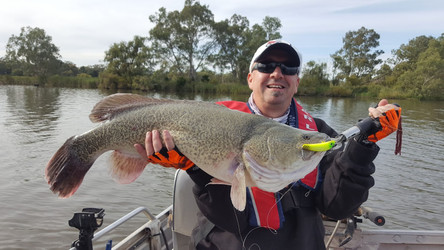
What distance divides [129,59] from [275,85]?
4993cm

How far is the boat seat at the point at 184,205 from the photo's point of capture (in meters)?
3.07

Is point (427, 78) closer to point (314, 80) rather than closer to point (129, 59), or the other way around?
point (314, 80)

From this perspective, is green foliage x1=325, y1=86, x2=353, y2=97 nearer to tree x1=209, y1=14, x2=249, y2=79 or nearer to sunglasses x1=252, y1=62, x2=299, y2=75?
tree x1=209, y1=14, x2=249, y2=79

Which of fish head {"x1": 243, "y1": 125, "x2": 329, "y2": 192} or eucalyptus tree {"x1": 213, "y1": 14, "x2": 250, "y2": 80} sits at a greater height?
eucalyptus tree {"x1": 213, "y1": 14, "x2": 250, "y2": 80}

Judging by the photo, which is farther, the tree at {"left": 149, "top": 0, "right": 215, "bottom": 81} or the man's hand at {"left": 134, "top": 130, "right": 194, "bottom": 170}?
the tree at {"left": 149, "top": 0, "right": 215, "bottom": 81}

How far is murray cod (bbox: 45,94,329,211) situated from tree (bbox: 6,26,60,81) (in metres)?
67.1

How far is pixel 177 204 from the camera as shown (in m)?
3.08

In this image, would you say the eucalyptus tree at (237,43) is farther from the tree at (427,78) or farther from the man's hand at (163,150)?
the man's hand at (163,150)

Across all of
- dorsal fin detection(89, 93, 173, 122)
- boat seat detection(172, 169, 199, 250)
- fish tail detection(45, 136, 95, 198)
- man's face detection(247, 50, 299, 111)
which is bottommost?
boat seat detection(172, 169, 199, 250)

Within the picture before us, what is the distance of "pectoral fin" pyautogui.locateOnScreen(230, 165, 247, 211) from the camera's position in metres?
1.97

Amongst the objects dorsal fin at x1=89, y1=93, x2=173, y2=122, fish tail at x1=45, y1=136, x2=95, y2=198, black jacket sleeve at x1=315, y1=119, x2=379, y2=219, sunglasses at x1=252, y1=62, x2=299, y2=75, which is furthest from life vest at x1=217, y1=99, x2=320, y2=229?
fish tail at x1=45, y1=136, x2=95, y2=198

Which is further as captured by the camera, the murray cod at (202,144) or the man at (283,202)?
the man at (283,202)

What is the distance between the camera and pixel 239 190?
1.99m

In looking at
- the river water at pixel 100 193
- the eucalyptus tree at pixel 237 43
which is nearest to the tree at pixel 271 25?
the eucalyptus tree at pixel 237 43
